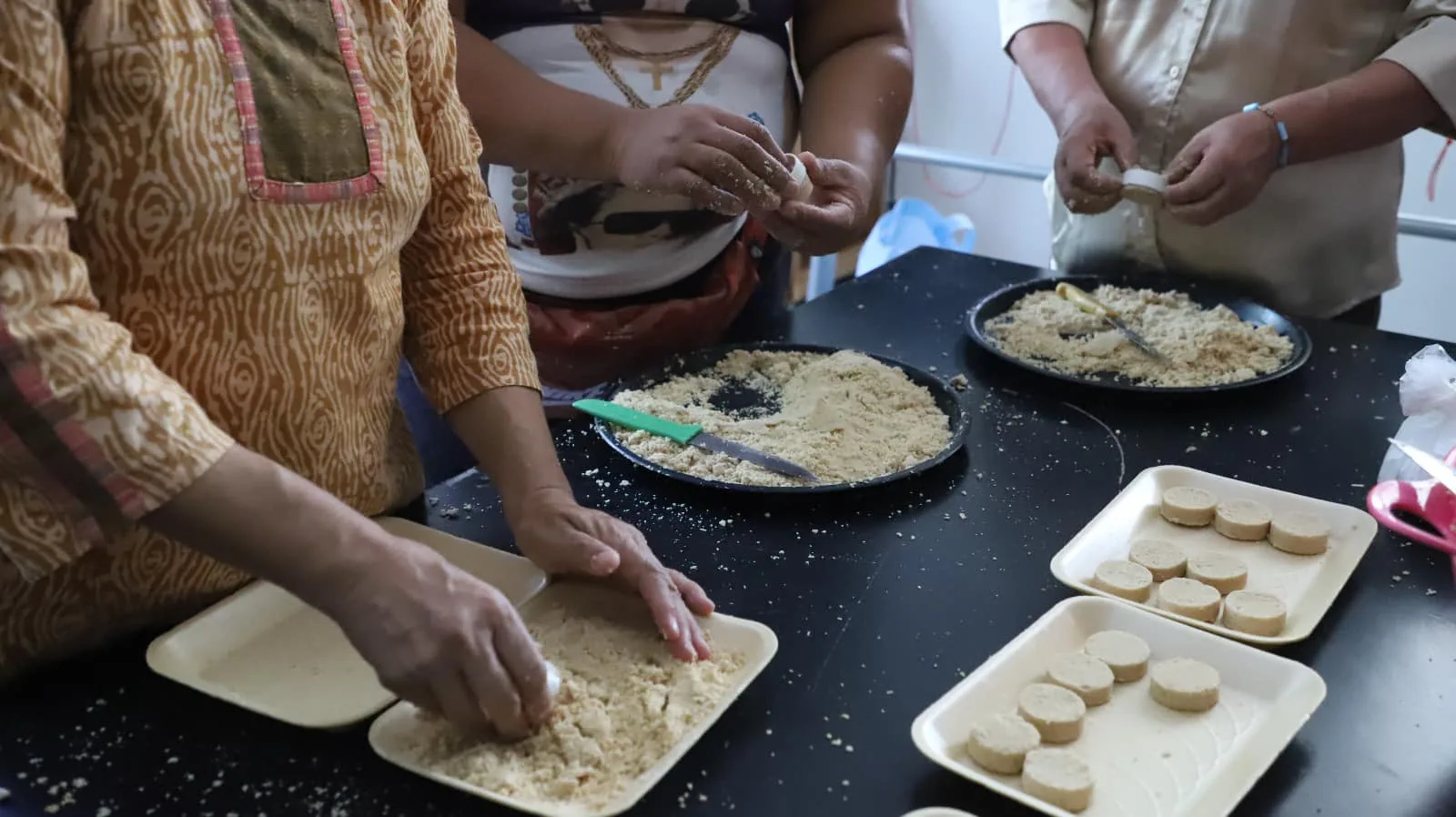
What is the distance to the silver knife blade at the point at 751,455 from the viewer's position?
121 cm

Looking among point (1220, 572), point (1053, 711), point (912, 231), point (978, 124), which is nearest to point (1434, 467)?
point (1220, 572)

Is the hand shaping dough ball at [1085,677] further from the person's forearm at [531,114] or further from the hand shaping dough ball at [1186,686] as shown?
the person's forearm at [531,114]

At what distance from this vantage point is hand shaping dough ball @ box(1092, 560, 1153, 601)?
3.31 feet

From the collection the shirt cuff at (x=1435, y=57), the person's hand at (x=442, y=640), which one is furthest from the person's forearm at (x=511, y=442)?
the shirt cuff at (x=1435, y=57)

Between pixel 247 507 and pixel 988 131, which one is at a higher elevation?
pixel 247 507

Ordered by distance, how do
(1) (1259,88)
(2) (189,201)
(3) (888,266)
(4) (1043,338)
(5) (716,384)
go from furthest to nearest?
(3) (888,266), (1) (1259,88), (4) (1043,338), (5) (716,384), (2) (189,201)

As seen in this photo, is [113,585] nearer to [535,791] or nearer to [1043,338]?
[535,791]

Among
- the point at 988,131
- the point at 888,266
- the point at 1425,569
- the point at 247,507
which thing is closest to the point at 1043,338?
the point at 888,266

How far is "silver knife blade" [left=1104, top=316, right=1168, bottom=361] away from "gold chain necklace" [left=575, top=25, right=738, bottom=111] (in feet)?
2.06

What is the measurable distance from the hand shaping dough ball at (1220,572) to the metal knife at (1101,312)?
0.52 metres

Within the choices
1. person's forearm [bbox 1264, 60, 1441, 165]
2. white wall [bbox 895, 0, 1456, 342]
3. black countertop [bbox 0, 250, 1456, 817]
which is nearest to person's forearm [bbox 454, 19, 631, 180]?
black countertop [bbox 0, 250, 1456, 817]

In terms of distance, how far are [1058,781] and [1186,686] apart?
0.16 metres

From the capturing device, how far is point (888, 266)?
193 cm

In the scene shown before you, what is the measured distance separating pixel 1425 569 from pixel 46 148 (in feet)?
3.69
